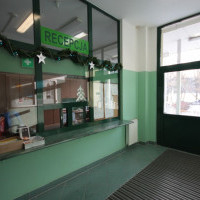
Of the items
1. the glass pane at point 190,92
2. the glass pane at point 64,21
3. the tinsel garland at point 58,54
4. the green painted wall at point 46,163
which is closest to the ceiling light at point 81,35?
the glass pane at point 64,21

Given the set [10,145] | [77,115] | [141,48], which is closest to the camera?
[10,145]

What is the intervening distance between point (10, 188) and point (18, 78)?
5.01 ft

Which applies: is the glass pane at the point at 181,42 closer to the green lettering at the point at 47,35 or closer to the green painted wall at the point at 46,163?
the green painted wall at the point at 46,163

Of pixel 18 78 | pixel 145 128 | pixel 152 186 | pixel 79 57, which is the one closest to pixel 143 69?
pixel 145 128

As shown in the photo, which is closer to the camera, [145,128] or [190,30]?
[190,30]

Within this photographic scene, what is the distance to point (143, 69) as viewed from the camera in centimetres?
393

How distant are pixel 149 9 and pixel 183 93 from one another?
219 centimetres

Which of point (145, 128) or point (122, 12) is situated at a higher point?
point (122, 12)

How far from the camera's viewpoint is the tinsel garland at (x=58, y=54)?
180 centimetres

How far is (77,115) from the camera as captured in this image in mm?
2705

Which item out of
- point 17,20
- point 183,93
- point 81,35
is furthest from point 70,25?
point 183,93

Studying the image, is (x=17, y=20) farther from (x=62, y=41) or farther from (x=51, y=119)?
(x=51, y=119)

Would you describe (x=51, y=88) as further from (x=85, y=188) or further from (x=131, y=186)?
(x=131, y=186)

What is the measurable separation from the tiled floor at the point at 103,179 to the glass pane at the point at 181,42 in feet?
8.14
